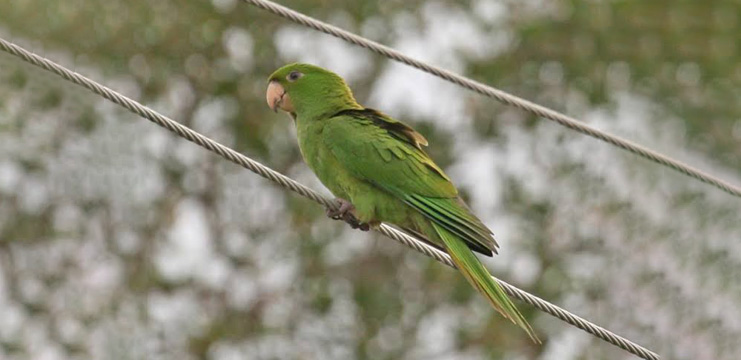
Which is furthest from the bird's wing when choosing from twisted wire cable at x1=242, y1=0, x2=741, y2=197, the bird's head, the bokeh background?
the bokeh background

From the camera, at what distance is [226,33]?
11.2 meters

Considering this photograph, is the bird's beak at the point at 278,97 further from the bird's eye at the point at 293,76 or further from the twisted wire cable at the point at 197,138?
the twisted wire cable at the point at 197,138

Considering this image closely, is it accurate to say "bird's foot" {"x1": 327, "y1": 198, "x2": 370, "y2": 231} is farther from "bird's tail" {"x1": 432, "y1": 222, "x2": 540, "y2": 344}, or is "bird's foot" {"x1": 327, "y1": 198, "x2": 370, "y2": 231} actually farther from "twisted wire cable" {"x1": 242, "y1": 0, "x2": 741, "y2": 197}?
"twisted wire cable" {"x1": 242, "y1": 0, "x2": 741, "y2": 197}

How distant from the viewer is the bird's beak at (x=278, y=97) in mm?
3861

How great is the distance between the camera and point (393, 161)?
349cm

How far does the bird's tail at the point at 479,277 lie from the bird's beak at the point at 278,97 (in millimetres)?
825

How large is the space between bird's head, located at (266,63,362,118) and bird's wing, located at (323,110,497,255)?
0.13m

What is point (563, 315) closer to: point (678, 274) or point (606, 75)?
point (678, 274)

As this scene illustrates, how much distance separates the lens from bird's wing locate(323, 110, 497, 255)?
3.37 metres

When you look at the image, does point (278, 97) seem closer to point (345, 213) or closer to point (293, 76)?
point (293, 76)

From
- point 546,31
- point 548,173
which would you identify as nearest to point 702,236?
point 548,173

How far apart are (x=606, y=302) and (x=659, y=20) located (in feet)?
8.57

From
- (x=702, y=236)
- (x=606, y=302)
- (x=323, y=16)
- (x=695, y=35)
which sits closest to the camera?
(x=702, y=236)

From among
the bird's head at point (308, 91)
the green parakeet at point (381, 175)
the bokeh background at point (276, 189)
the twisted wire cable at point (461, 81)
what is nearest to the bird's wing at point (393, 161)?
the green parakeet at point (381, 175)
